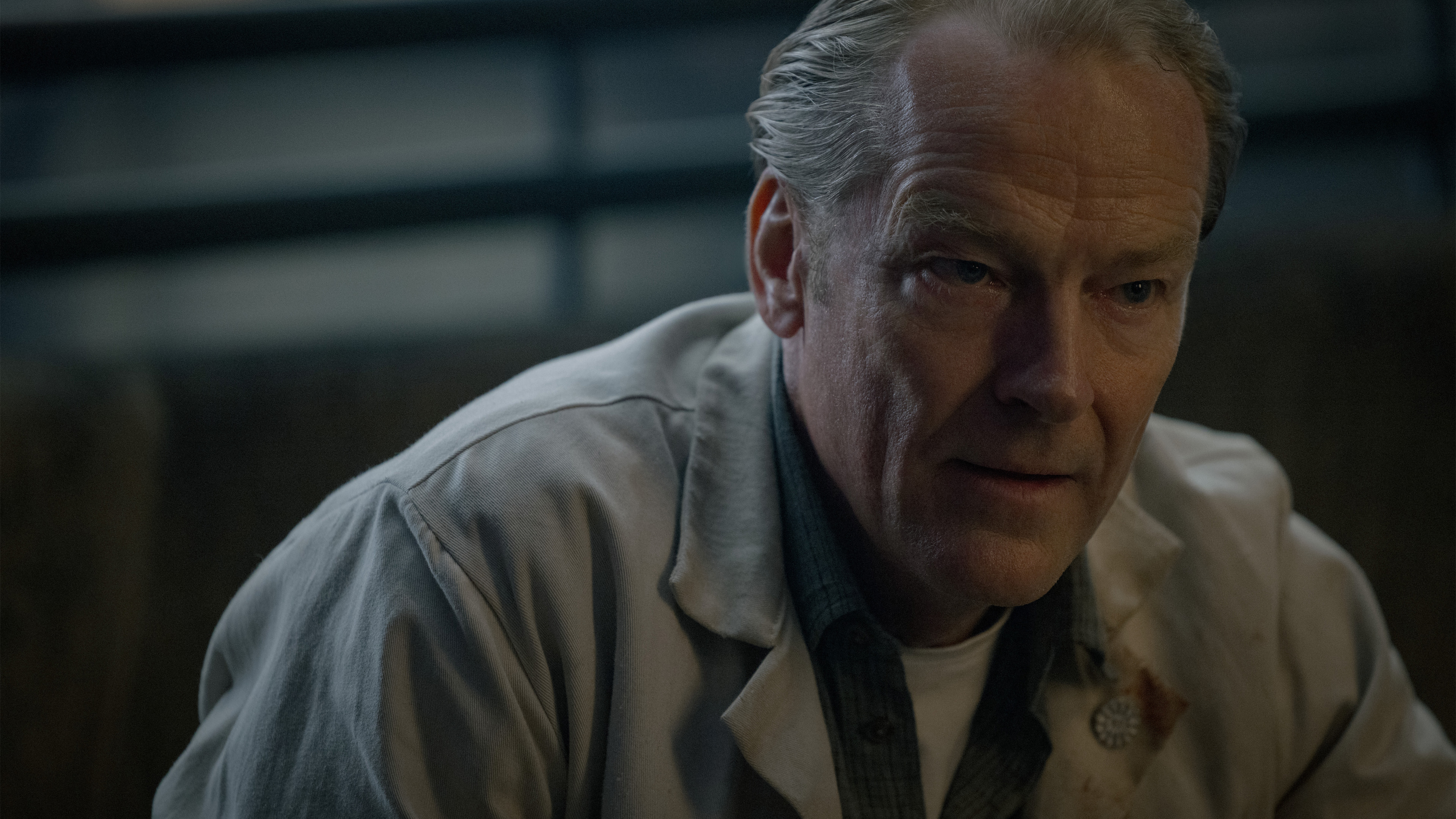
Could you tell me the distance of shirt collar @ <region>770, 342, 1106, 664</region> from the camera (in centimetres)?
109

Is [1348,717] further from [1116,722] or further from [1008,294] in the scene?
[1008,294]

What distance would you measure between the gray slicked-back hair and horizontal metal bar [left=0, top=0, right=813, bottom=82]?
88 cm

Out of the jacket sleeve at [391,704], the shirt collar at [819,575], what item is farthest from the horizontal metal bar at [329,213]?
the jacket sleeve at [391,704]

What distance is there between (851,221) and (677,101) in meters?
1.15

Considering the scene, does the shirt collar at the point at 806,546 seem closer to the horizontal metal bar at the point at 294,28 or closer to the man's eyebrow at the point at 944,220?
the man's eyebrow at the point at 944,220

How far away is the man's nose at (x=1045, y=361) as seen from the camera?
0.92 metres

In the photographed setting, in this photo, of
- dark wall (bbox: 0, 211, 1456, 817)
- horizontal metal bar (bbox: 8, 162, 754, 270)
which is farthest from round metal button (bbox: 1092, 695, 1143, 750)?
horizontal metal bar (bbox: 8, 162, 754, 270)

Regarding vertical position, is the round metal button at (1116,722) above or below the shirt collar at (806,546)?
below

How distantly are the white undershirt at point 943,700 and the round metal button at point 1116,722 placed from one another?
4.9 inches

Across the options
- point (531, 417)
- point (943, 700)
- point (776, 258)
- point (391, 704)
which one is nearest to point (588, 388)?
point (531, 417)

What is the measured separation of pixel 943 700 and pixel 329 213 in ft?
4.24

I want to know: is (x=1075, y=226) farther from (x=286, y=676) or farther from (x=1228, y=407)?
(x=1228, y=407)

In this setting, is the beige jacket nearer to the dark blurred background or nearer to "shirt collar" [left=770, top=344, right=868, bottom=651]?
"shirt collar" [left=770, top=344, right=868, bottom=651]

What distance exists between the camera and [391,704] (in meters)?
0.94
